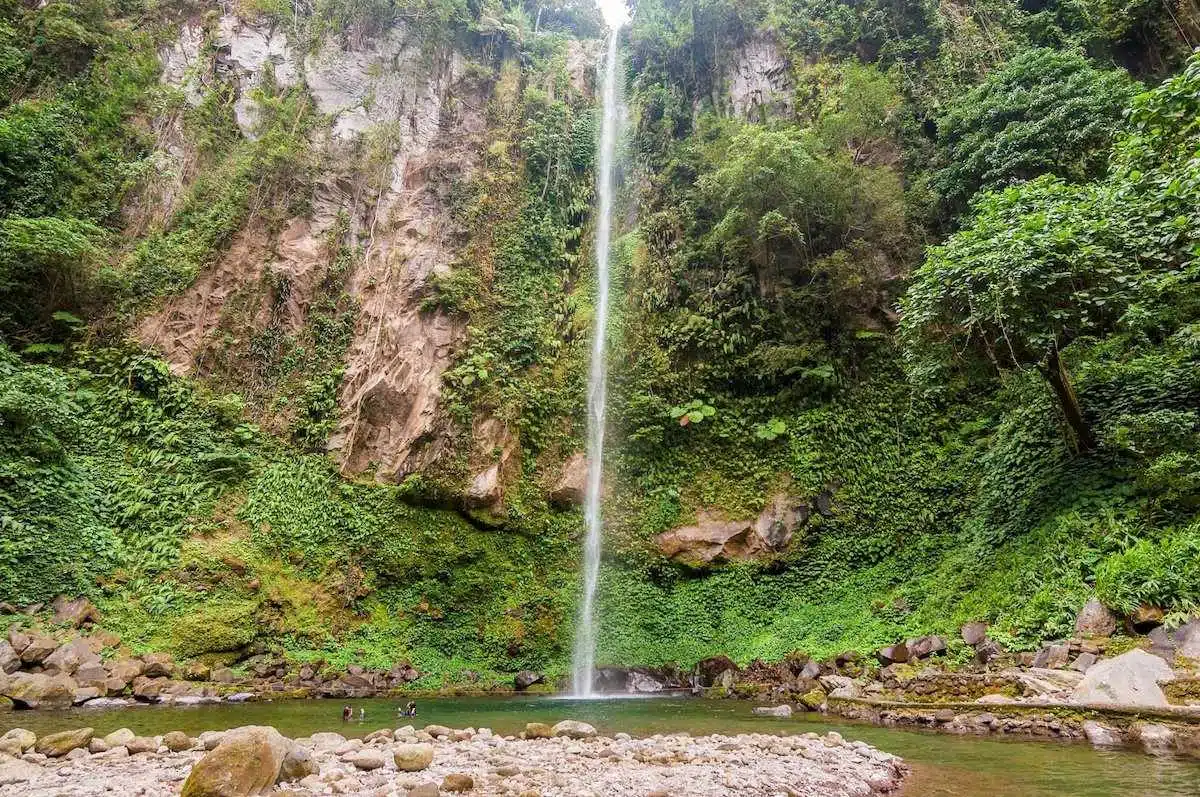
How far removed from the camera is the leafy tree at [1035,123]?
13.1 m

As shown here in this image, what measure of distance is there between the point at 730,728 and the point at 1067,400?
24.3ft

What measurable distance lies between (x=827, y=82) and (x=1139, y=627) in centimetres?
1766

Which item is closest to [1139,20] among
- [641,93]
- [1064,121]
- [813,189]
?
[1064,121]

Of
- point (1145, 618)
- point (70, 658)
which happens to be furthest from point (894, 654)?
point (70, 658)

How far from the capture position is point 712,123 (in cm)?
1983

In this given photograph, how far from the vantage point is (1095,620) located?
24.7 ft

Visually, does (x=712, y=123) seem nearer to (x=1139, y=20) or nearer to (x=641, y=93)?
(x=641, y=93)

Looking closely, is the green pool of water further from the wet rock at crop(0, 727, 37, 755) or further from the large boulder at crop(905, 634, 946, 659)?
the large boulder at crop(905, 634, 946, 659)

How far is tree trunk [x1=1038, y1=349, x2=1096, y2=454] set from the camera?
930cm

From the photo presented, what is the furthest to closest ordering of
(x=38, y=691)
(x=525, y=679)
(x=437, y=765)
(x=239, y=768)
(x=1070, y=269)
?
(x=525, y=679) → (x=38, y=691) → (x=1070, y=269) → (x=437, y=765) → (x=239, y=768)

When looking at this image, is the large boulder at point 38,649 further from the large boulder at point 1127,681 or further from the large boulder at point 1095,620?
the large boulder at point 1095,620

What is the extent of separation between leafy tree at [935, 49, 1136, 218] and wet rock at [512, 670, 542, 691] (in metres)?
15.5

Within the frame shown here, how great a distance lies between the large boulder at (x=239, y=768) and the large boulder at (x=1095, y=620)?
29.9 ft

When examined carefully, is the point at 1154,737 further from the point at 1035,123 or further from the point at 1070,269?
the point at 1035,123
